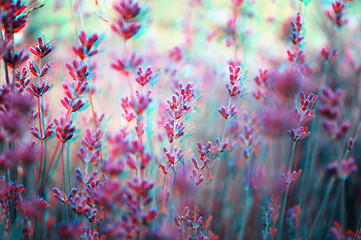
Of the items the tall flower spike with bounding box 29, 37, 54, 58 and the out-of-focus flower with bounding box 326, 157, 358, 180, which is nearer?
the out-of-focus flower with bounding box 326, 157, 358, 180

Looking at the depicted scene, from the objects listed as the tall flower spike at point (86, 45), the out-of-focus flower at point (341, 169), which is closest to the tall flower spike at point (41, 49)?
the tall flower spike at point (86, 45)

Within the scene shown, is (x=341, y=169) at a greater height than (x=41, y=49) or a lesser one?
lesser

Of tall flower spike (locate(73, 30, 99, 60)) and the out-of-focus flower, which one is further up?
tall flower spike (locate(73, 30, 99, 60))

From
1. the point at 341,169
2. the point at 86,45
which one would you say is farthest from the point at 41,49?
the point at 341,169

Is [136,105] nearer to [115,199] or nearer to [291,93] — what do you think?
[115,199]

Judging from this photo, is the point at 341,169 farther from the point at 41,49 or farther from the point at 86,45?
the point at 41,49

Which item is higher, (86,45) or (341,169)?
(86,45)

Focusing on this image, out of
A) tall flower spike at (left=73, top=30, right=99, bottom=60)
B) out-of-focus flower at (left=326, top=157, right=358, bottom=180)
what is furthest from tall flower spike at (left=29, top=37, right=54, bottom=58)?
out-of-focus flower at (left=326, top=157, right=358, bottom=180)

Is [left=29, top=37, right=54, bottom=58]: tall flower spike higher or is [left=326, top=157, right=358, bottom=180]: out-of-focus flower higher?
[left=29, top=37, right=54, bottom=58]: tall flower spike

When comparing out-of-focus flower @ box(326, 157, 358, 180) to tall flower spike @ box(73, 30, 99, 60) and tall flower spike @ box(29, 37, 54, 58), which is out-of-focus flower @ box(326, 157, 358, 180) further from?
tall flower spike @ box(29, 37, 54, 58)

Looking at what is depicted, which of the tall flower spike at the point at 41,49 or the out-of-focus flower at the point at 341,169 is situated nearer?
the out-of-focus flower at the point at 341,169

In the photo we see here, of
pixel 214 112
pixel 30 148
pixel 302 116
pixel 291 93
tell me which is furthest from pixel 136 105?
pixel 214 112

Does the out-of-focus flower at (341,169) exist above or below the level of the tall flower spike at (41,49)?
below

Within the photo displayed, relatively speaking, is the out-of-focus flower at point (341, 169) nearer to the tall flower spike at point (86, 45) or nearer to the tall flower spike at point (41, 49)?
the tall flower spike at point (86, 45)
